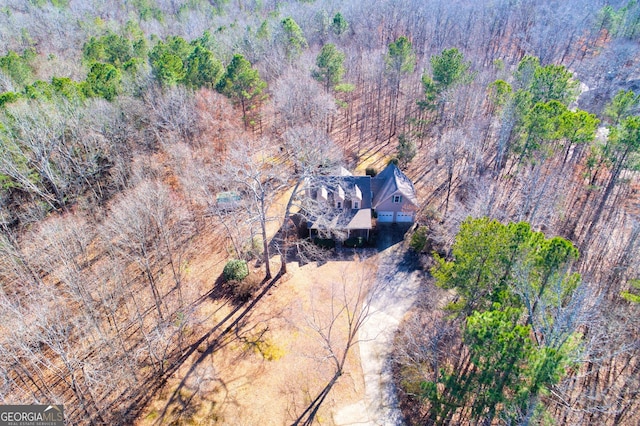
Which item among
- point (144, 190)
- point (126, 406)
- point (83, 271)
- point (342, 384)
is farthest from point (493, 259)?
point (83, 271)

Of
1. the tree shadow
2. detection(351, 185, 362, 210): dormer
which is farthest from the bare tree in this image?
detection(351, 185, 362, 210): dormer

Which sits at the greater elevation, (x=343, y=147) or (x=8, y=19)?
(x=8, y=19)

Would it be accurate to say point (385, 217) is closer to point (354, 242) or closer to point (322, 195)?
point (354, 242)

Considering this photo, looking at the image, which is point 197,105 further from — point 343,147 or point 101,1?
point 101,1

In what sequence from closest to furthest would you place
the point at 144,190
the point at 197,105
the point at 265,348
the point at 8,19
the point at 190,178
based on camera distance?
the point at 265,348 < the point at 144,190 < the point at 190,178 < the point at 197,105 < the point at 8,19

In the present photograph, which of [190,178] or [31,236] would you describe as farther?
[190,178]

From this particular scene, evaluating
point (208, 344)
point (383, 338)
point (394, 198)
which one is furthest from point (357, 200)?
point (208, 344)

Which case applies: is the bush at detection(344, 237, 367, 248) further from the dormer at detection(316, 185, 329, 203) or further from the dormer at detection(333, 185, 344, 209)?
the dormer at detection(316, 185, 329, 203)
